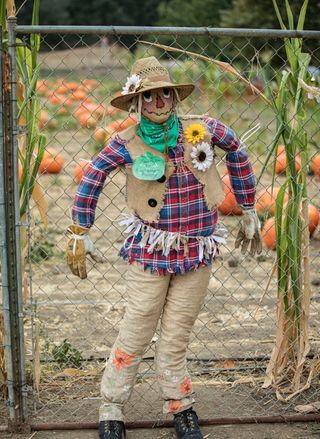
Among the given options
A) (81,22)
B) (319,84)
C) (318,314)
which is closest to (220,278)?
(318,314)

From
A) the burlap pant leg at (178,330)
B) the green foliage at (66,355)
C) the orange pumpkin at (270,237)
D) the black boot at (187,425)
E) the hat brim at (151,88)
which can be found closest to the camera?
the hat brim at (151,88)

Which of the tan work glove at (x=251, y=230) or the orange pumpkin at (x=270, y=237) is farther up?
the tan work glove at (x=251, y=230)

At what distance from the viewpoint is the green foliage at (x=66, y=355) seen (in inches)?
183

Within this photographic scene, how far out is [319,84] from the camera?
4.38 meters

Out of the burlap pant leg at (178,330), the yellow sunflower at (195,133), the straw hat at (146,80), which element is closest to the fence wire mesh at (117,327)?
the straw hat at (146,80)

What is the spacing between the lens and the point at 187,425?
12.8ft

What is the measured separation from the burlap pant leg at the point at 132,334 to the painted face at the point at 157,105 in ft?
2.14

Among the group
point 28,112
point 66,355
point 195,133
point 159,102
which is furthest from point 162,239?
point 66,355

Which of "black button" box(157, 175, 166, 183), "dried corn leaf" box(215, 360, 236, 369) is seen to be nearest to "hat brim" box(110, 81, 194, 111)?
"black button" box(157, 175, 166, 183)

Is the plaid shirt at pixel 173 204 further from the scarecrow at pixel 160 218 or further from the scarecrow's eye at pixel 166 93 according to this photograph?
the scarecrow's eye at pixel 166 93

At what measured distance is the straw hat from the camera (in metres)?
3.59

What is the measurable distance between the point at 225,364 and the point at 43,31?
2133 millimetres

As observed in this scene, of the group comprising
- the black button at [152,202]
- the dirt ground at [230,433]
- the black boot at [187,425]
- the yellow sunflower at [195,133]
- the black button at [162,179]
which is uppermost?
the yellow sunflower at [195,133]

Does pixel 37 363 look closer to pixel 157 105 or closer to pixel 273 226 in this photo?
pixel 157 105
